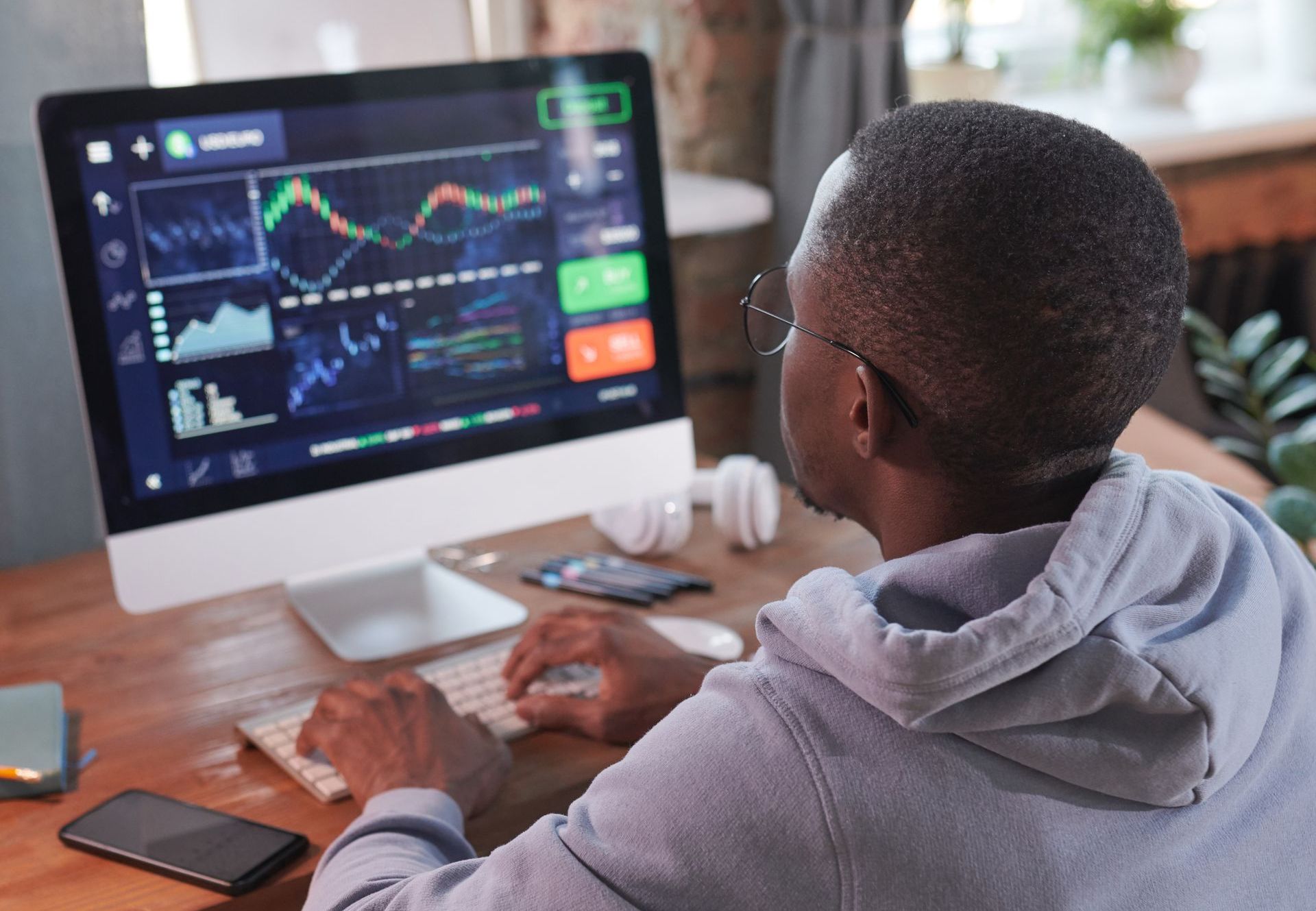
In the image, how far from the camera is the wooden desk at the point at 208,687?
95 cm

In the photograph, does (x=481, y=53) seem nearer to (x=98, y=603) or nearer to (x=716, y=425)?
(x=716, y=425)

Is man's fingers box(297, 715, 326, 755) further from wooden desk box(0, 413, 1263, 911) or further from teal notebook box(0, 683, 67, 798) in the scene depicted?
teal notebook box(0, 683, 67, 798)

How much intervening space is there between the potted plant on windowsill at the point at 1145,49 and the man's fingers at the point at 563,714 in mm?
2462

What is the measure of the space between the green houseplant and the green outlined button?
58 centimetres

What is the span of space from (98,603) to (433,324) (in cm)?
51

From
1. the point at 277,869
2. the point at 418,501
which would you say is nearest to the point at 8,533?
the point at 418,501

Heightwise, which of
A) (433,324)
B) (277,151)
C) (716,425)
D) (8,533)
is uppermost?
(277,151)

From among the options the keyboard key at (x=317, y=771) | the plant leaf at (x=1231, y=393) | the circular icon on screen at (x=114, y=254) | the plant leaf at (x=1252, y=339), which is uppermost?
the circular icon on screen at (x=114, y=254)

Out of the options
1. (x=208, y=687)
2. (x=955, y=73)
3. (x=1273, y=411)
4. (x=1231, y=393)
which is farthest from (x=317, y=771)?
(x=1231, y=393)

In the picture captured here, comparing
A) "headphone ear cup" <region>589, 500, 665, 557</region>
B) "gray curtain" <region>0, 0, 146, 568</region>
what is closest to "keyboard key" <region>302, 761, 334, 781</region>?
"headphone ear cup" <region>589, 500, 665, 557</region>

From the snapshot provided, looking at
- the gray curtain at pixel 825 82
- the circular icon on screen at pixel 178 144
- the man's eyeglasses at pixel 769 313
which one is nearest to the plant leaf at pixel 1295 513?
the man's eyeglasses at pixel 769 313

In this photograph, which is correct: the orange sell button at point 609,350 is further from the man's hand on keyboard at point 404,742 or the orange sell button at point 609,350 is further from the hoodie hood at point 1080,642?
the hoodie hood at point 1080,642

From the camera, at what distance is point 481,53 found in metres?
2.30

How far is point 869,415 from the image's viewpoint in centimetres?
73
